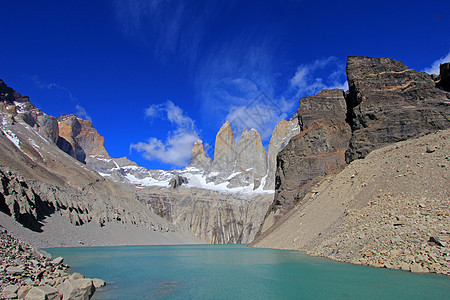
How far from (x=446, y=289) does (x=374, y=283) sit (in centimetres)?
241

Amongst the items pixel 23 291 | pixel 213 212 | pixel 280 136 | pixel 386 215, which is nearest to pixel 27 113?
pixel 213 212

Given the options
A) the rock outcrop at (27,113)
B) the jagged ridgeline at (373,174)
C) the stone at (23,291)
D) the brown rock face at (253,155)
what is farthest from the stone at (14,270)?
the brown rock face at (253,155)

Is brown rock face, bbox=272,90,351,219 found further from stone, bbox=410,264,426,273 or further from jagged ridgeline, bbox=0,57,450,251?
stone, bbox=410,264,426,273

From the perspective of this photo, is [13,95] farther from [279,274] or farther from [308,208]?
[279,274]

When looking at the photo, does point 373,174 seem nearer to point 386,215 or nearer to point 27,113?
point 386,215

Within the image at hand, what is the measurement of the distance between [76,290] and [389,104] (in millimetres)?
40406

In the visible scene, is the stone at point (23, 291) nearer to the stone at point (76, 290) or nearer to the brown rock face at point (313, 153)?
the stone at point (76, 290)

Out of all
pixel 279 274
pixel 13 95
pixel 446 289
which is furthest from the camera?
pixel 13 95

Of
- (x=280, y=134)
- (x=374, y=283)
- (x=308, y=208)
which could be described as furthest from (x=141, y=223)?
(x=280, y=134)

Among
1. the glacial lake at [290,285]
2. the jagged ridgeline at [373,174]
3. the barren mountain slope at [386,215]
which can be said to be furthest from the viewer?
the jagged ridgeline at [373,174]

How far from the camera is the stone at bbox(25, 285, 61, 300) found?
30.0 ft

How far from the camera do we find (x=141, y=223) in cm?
7450

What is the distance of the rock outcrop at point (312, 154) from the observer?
43938 millimetres

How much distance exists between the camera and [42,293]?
9.38 meters
